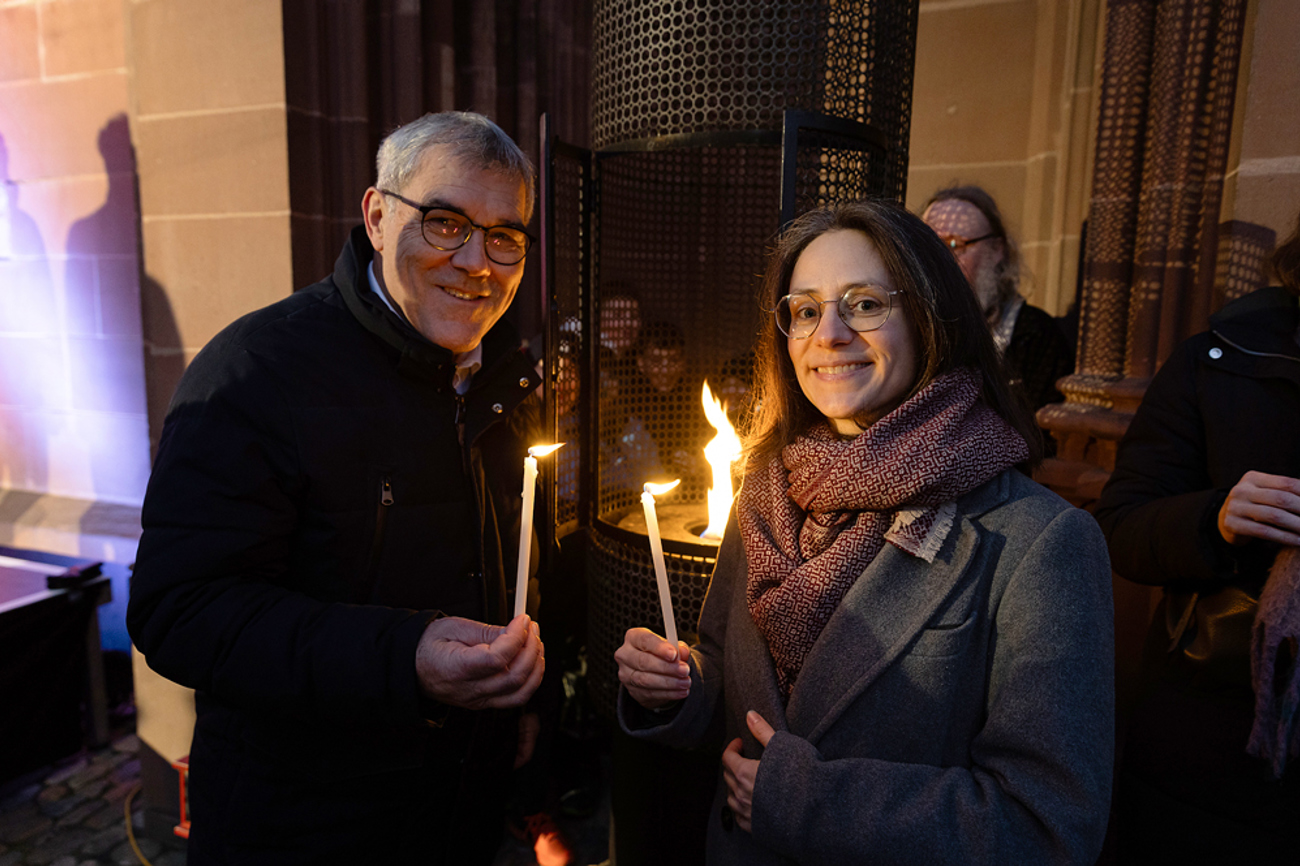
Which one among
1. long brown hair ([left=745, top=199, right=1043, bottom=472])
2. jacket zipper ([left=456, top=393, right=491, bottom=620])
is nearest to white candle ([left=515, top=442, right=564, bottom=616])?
jacket zipper ([left=456, top=393, right=491, bottom=620])

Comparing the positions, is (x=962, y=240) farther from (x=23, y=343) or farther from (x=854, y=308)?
(x=23, y=343)

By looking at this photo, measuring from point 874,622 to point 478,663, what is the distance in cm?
64

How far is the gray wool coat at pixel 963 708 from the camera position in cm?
104

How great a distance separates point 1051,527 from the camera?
3.69ft

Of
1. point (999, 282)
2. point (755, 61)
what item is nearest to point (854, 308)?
point (755, 61)

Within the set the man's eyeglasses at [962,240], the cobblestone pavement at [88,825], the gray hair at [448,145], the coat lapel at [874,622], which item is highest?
the gray hair at [448,145]

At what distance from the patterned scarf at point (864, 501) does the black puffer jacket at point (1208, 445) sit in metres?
0.61

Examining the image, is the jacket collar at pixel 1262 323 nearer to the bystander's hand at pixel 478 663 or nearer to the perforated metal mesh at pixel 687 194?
the perforated metal mesh at pixel 687 194

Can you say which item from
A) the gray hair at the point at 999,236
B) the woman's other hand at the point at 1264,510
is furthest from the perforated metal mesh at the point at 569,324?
the woman's other hand at the point at 1264,510

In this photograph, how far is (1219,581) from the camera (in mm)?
1540

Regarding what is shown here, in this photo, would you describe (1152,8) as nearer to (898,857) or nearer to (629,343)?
(629,343)

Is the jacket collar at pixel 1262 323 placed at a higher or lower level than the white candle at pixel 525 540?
higher

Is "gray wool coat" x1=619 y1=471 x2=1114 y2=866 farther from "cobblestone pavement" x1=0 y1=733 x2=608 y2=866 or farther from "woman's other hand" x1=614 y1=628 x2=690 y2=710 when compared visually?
"cobblestone pavement" x1=0 y1=733 x2=608 y2=866

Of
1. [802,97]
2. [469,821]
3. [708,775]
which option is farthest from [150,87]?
[708,775]
